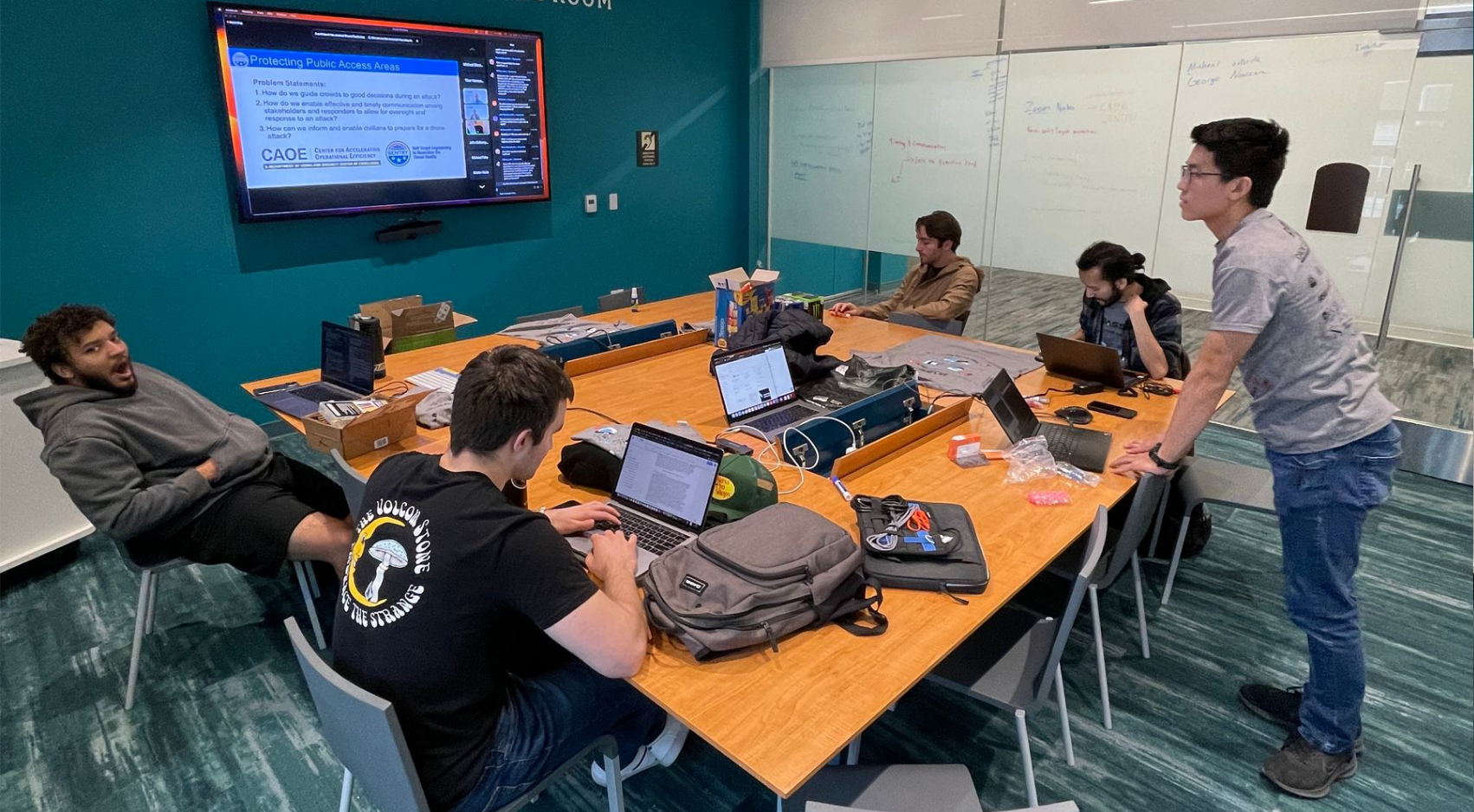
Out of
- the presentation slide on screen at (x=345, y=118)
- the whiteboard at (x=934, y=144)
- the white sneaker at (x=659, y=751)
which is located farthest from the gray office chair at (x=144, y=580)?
the whiteboard at (x=934, y=144)

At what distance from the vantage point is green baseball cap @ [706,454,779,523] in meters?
1.96

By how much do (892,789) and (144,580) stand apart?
2222 millimetres

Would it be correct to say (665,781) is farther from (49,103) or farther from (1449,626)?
(49,103)

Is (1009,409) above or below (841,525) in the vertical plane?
above

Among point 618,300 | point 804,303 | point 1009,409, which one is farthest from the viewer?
point 618,300

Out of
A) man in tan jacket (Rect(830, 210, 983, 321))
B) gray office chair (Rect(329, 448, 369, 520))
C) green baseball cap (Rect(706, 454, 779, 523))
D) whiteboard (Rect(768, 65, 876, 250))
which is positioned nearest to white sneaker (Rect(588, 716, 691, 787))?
green baseball cap (Rect(706, 454, 779, 523))

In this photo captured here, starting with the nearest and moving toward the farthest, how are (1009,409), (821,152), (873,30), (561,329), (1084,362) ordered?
(1009,409) → (1084,362) → (561,329) → (873,30) → (821,152)

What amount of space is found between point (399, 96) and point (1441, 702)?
205 inches

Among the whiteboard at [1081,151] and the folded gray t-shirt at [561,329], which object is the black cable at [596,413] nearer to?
the folded gray t-shirt at [561,329]

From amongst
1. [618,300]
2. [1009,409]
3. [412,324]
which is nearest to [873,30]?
[618,300]

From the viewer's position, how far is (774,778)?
1.25 m

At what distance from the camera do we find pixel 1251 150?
194 centimetres

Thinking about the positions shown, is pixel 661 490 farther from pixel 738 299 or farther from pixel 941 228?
pixel 941 228

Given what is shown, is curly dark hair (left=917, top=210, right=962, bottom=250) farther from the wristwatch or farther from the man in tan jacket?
the wristwatch
